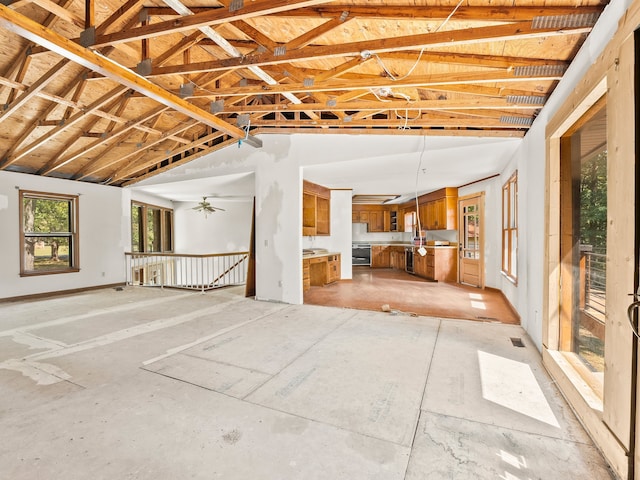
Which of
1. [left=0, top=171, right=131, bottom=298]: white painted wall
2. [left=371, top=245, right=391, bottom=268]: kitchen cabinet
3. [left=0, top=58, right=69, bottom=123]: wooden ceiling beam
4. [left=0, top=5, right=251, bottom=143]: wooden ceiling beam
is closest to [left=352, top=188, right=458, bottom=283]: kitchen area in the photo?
[left=371, top=245, right=391, bottom=268]: kitchen cabinet

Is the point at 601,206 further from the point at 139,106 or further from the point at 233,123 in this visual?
the point at 139,106

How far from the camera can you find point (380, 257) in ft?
35.8

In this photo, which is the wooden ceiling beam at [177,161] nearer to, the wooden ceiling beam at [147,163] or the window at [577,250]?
the wooden ceiling beam at [147,163]

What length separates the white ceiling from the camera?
473 centimetres

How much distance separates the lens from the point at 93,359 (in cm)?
309

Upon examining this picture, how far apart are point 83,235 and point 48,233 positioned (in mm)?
639

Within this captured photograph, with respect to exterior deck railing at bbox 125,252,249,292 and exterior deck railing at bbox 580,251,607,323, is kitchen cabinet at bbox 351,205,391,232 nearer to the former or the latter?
exterior deck railing at bbox 125,252,249,292

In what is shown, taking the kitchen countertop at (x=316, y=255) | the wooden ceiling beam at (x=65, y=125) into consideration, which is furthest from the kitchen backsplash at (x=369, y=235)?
the wooden ceiling beam at (x=65, y=125)

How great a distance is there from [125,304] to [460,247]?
772 centimetres

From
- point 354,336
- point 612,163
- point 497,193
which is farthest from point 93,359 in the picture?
point 497,193

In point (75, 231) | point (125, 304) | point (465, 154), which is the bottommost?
point (125, 304)

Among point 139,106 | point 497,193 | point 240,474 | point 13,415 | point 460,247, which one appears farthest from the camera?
point 460,247

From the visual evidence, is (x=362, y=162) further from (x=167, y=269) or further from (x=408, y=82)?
(x=167, y=269)

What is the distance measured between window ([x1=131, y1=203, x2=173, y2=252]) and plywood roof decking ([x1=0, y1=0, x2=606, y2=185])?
3996mm
